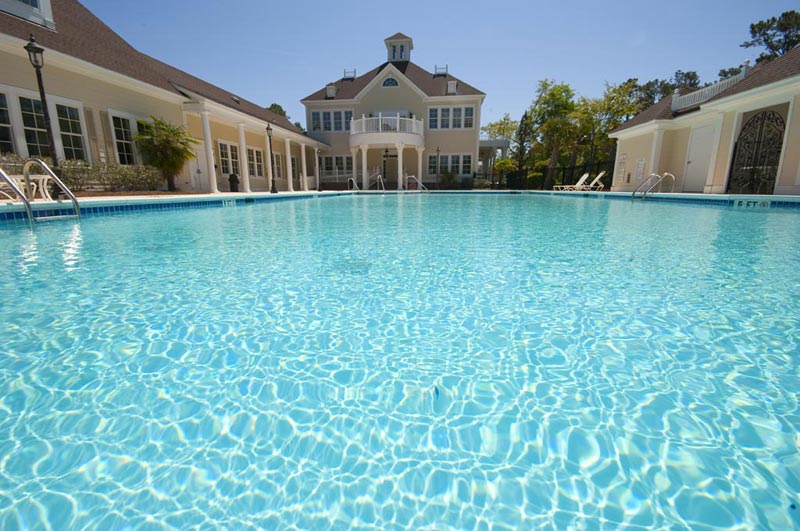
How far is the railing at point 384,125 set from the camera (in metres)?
22.1

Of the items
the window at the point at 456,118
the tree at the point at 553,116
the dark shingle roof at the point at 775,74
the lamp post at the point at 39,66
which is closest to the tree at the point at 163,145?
the lamp post at the point at 39,66

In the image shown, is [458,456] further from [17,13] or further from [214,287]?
[17,13]

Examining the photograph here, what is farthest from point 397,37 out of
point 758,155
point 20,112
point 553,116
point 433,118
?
point 20,112

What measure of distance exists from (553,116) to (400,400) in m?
28.7

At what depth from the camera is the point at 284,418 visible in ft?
5.71

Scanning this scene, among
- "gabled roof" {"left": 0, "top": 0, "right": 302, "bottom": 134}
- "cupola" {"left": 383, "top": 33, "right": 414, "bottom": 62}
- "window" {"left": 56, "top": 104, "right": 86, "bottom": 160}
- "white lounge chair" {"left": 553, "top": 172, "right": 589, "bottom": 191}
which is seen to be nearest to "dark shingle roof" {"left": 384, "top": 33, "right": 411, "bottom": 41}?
"cupola" {"left": 383, "top": 33, "right": 414, "bottom": 62}

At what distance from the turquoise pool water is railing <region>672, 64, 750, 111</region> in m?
16.7

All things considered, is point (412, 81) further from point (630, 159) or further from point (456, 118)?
point (630, 159)

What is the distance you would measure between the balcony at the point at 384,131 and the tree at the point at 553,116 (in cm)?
975

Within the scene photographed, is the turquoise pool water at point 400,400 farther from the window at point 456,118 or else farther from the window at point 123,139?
the window at point 456,118

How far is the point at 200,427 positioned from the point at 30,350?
1.64 meters

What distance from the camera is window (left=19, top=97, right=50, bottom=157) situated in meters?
9.58

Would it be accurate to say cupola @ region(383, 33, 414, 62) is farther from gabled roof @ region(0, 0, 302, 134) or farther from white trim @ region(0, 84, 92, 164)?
white trim @ region(0, 84, 92, 164)

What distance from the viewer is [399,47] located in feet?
89.2
